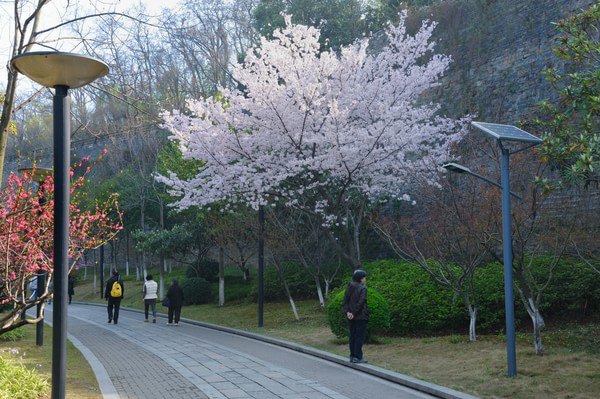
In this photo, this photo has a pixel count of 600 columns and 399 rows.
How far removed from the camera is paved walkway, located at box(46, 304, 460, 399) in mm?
7996

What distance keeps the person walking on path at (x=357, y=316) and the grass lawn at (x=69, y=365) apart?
14.2ft

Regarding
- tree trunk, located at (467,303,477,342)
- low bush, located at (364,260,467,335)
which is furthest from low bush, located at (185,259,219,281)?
tree trunk, located at (467,303,477,342)

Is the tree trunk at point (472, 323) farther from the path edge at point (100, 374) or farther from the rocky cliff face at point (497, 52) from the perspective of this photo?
the rocky cliff face at point (497, 52)

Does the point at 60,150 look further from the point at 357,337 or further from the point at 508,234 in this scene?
the point at 357,337

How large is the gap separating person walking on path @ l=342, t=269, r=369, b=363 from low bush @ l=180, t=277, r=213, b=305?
57.7 feet

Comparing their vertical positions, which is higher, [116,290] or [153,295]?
[116,290]

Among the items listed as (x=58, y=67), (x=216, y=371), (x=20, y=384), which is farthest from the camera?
(x=216, y=371)

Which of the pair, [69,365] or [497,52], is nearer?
[69,365]

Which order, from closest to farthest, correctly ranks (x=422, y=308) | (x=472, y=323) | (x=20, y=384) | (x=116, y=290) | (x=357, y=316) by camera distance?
(x=20, y=384)
(x=357, y=316)
(x=472, y=323)
(x=422, y=308)
(x=116, y=290)

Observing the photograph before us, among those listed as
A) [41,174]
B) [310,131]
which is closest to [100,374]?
[41,174]

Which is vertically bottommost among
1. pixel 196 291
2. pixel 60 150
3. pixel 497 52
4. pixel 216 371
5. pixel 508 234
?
pixel 196 291

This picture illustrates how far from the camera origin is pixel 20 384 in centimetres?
723

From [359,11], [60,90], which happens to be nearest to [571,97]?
[60,90]

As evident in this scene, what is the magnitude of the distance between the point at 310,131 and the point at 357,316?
21.4 ft
